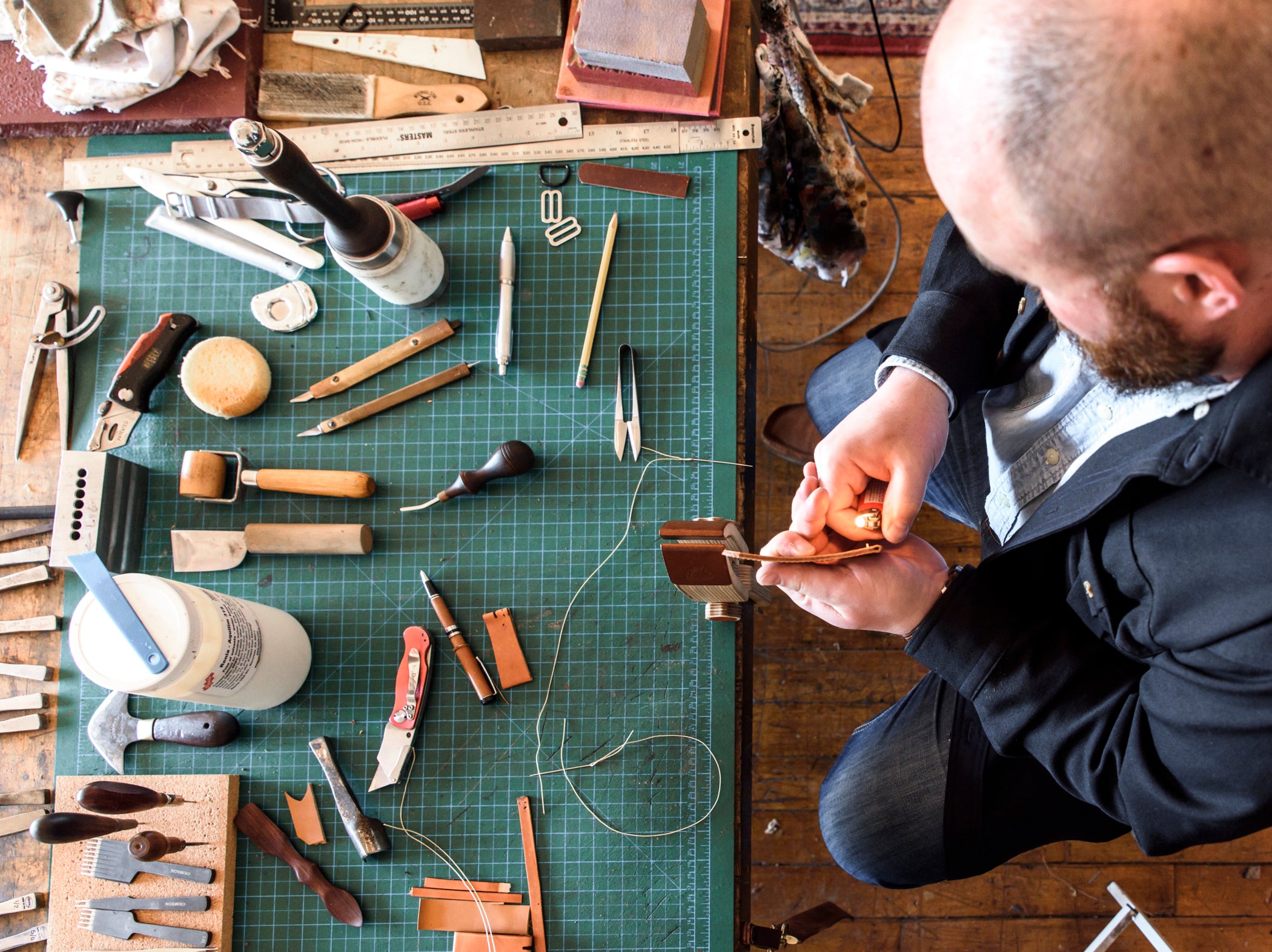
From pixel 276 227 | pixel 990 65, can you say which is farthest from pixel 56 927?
pixel 990 65

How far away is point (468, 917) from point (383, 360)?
820 mm

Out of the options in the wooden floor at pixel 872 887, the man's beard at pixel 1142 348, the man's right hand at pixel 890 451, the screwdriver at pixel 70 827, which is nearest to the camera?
the man's beard at pixel 1142 348

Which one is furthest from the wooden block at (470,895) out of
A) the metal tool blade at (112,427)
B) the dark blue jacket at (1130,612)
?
the metal tool blade at (112,427)

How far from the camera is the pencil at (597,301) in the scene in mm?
1219

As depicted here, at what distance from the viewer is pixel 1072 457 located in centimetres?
102

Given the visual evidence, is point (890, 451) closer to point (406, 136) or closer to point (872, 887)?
point (406, 136)

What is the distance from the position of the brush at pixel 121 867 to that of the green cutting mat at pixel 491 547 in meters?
0.06

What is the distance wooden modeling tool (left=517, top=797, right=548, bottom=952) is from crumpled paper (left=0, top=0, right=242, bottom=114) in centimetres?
122

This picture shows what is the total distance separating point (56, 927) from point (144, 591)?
1.81 feet

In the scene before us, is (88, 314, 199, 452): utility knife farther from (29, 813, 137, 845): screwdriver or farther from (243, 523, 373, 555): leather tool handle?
(29, 813, 137, 845): screwdriver

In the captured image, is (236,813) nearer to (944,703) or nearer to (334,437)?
(334,437)

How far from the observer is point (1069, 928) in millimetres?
1817

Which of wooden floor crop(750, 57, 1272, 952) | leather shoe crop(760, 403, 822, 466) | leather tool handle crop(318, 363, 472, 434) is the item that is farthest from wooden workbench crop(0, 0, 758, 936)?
wooden floor crop(750, 57, 1272, 952)

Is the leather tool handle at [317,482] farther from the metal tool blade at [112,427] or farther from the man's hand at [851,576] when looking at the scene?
the man's hand at [851,576]
